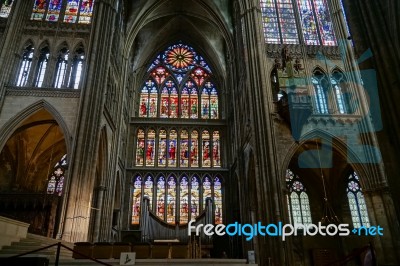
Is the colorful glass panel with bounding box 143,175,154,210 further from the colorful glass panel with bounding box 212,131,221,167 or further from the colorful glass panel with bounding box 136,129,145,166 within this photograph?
the colorful glass panel with bounding box 212,131,221,167

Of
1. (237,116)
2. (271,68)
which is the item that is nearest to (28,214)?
(237,116)

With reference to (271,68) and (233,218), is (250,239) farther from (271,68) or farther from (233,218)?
(271,68)

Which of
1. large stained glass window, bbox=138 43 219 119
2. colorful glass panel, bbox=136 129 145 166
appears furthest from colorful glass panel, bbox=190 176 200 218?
large stained glass window, bbox=138 43 219 119

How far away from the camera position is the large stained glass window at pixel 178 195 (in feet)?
72.3

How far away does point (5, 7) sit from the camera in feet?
55.8

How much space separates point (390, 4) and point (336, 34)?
1167 centimetres

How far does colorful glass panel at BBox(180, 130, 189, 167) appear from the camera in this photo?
941 inches

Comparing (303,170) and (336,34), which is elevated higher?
(336,34)

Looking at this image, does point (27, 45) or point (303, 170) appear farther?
point (303, 170)

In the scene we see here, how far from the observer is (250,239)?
615 inches

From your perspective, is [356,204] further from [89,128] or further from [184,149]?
[89,128]

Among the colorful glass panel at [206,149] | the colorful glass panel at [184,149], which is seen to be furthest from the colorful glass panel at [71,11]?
the colorful glass panel at [206,149]

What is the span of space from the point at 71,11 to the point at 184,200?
1470 cm

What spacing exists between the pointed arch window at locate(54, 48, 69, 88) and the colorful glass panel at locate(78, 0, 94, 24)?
222 centimetres
